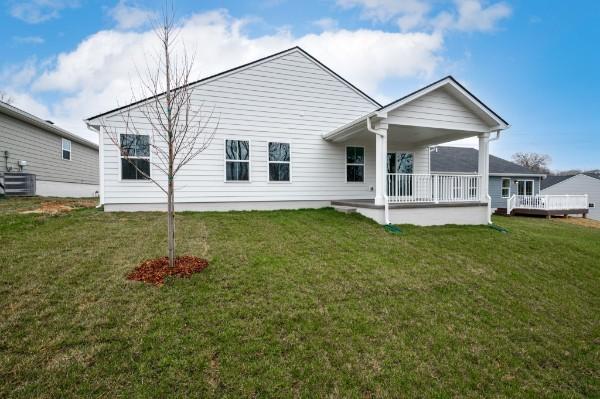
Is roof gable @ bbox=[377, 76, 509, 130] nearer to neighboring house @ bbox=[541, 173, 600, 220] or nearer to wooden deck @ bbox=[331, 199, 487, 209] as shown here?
wooden deck @ bbox=[331, 199, 487, 209]

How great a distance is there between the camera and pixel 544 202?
17281mm

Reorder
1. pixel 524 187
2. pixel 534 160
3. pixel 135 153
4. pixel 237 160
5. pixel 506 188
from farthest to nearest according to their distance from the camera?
pixel 534 160 → pixel 524 187 → pixel 506 188 → pixel 237 160 → pixel 135 153

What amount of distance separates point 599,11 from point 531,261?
1336 cm

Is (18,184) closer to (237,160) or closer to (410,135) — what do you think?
(237,160)

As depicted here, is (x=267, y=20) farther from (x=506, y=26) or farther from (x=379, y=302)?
(x=379, y=302)

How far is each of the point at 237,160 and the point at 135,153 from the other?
10.6ft

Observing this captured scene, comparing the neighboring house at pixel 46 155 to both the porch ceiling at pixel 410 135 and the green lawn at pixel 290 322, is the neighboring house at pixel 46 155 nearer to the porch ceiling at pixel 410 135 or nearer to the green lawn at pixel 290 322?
the green lawn at pixel 290 322

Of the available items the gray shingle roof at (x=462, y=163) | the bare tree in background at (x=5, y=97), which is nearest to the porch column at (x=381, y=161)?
the gray shingle roof at (x=462, y=163)

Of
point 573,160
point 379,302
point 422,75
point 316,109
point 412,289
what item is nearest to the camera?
point 379,302

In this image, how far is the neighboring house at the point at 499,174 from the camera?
20.9m

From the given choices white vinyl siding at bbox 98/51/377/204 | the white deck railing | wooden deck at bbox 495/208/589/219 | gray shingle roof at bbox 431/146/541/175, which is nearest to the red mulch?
white vinyl siding at bbox 98/51/377/204

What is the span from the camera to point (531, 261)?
6391 millimetres

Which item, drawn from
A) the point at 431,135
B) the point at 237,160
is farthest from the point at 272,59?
the point at 431,135

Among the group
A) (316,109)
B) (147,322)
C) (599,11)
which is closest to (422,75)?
(599,11)
